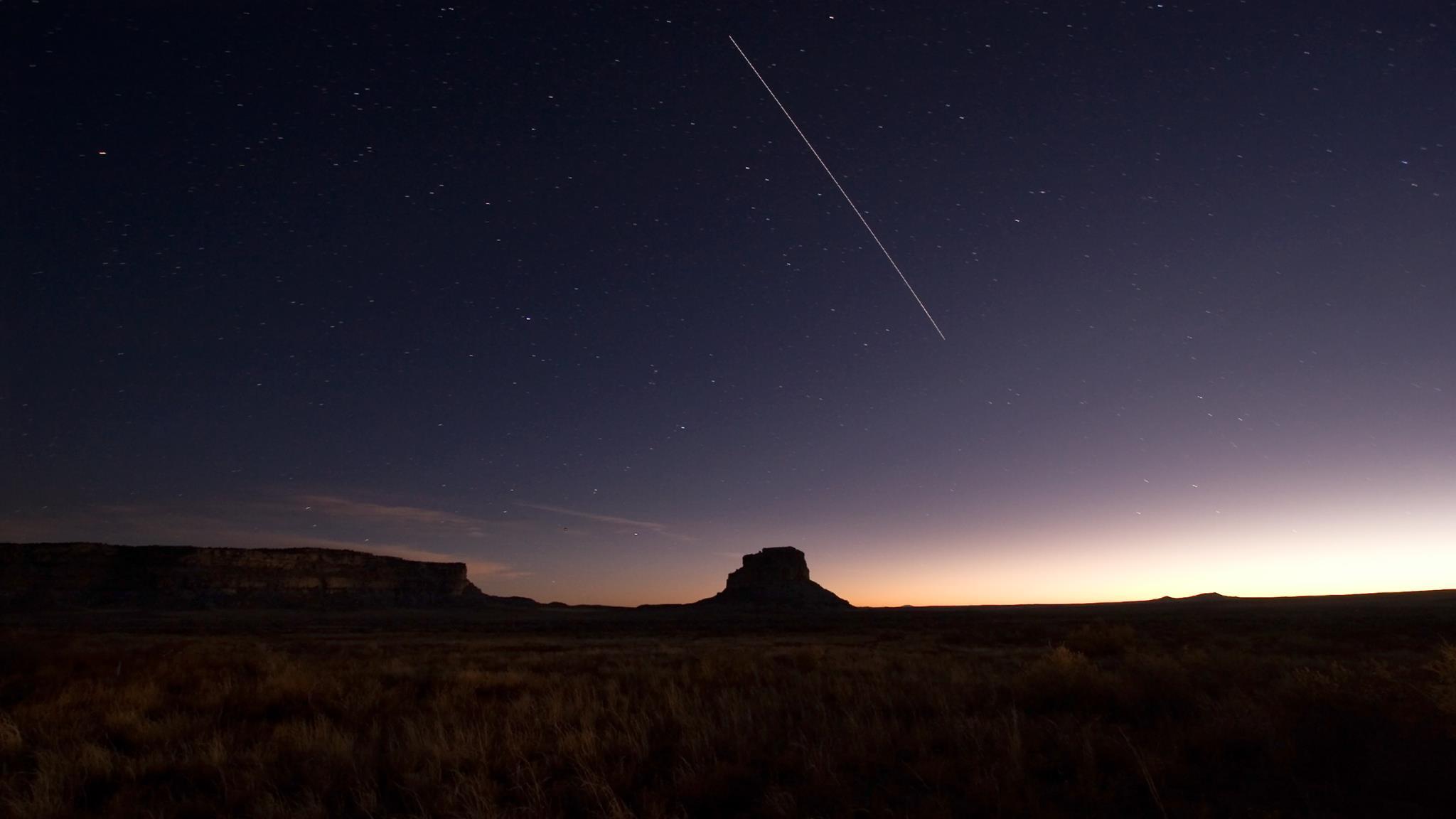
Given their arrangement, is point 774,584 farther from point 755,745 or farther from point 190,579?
point 755,745

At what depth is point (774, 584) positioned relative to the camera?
164250 millimetres

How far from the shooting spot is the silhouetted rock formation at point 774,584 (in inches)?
6240

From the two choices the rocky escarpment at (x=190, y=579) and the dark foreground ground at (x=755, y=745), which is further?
the rocky escarpment at (x=190, y=579)

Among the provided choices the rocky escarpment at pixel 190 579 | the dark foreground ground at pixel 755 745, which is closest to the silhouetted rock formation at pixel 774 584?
the rocky escarpment at pixel 190 579

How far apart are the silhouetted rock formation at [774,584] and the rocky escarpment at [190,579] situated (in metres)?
60.9

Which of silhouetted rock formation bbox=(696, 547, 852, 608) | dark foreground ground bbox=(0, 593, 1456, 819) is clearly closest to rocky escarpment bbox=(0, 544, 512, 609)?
silhouetted rock formation bbox=(696, 547, 852, 608)

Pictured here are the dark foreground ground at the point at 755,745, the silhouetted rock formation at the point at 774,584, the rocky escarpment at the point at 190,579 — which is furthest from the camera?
the silhouetted rock formation at the point at 774,584

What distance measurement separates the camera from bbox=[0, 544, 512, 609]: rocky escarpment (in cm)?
11462

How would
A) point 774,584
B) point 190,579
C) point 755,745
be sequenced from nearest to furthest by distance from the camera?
point 755,745
point 190,579
point 774,584

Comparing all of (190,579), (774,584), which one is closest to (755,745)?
(190,579)

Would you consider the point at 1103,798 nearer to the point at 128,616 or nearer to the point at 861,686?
the point at 861,686

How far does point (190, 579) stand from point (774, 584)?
354 feet

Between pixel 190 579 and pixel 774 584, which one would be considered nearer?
pixel 190 579

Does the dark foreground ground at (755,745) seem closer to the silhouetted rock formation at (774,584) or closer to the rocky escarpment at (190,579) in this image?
the rocky escarpment at (190,579)
